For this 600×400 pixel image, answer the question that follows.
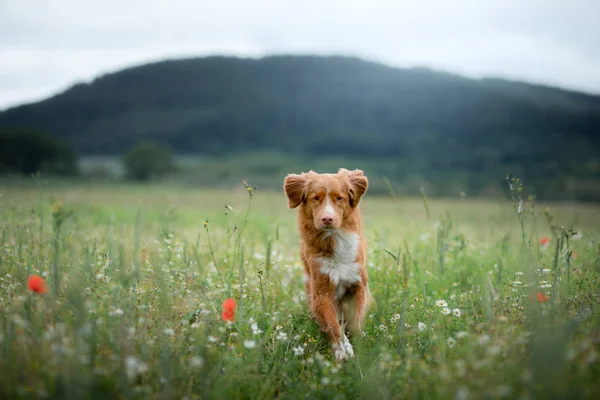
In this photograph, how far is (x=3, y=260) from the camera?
4.33 meters

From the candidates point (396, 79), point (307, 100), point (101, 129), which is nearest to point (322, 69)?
point (307, 100)

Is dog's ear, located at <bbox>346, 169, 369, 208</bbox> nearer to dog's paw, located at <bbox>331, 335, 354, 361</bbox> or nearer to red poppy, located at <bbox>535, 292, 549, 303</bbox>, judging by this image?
dog's paw, located at <bbox>331, 335, 354, 361</bbox>

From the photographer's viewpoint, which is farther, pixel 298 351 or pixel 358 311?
pixel 358 311

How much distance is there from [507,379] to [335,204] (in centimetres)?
221

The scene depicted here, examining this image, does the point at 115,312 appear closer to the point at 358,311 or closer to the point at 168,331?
the point at 168,331

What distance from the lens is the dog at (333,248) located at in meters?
4.31

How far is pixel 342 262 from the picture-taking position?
14.6 ft

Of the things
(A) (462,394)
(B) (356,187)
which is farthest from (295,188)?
(A) (462,394)

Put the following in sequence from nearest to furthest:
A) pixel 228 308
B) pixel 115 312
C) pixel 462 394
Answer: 1. pixel 462 394
2. pixel 115 312
3. pixel 228 308

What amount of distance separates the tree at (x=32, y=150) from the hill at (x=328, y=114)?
30822 millimetres

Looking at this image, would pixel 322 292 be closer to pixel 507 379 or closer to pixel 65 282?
pixel 507 379

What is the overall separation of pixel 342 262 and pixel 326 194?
76 cm

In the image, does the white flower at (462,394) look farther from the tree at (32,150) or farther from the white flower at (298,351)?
the tree at (32,150)

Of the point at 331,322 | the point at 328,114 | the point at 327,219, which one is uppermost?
the point at 328,114
